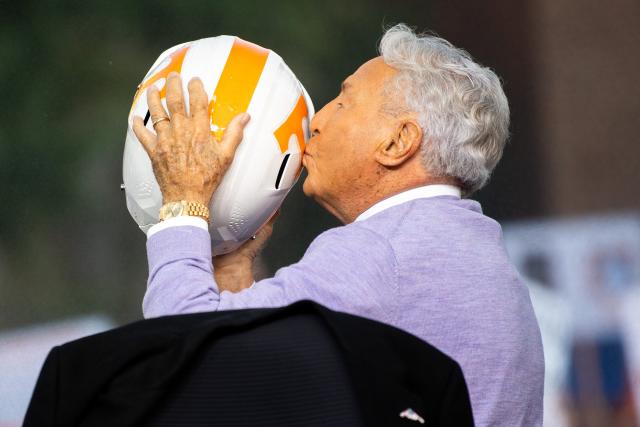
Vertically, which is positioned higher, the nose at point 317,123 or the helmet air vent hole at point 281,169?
the nose at point 317,123

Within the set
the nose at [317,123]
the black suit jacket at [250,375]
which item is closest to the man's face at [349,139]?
the nose at [317,123]

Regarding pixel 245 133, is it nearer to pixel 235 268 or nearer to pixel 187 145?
pixel 187 145

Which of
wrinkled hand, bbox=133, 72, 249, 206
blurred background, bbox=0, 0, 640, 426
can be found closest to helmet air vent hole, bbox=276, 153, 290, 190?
wrinkled hand, bbox=133, 72, 249, 206

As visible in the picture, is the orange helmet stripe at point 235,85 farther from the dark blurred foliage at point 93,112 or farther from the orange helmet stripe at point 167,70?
the dark blurred foliage at point 93,112

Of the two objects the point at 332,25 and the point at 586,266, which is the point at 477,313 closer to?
the point at 586,266

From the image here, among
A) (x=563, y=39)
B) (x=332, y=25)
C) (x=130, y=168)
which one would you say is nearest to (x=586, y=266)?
(x=563, y=39)

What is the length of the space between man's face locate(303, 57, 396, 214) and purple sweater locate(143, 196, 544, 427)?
0.12 metres

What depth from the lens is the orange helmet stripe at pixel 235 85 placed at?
1950mm

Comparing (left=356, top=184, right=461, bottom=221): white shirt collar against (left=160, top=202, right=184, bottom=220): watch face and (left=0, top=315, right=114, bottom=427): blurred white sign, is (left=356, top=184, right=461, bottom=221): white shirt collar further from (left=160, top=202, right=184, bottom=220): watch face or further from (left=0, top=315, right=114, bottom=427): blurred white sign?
(left=0, top=315, right=114, bottom=427): blurred white sign

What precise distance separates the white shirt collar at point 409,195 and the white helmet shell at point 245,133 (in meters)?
0.20

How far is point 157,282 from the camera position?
1.72 metres

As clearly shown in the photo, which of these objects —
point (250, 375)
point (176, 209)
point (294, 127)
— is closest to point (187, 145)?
point (176, 209)

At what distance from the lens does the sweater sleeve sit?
1.68 meters

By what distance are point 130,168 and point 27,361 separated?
1.42 meters
